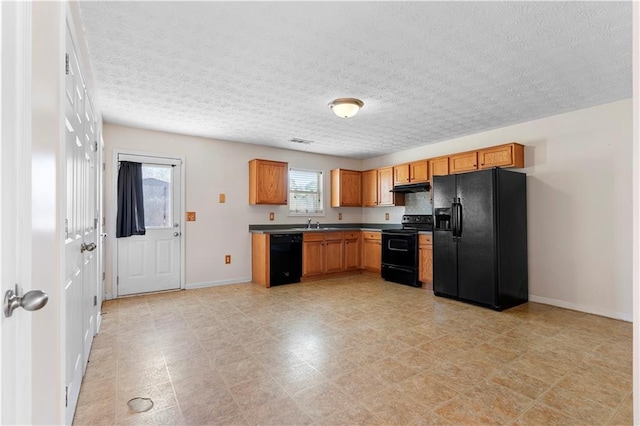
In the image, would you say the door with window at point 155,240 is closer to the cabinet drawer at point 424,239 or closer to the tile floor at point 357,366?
the tile floor at point 357,366

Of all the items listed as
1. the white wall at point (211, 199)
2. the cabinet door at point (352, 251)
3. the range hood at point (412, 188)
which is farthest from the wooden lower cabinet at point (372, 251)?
the white wall at point (211, 199)

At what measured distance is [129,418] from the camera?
1848 mm

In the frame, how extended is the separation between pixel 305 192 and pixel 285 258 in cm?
162

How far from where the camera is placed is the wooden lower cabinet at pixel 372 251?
5996 millimetres

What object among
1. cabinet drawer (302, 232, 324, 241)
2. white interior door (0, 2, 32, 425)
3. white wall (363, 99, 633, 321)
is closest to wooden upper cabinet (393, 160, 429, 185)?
white wall (363, 99, 633, 321)

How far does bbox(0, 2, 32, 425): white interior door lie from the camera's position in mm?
792

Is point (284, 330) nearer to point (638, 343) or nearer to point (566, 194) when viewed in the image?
point (638, 343)

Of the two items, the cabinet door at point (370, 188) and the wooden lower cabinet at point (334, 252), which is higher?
the cabinet door at point (370, 188)

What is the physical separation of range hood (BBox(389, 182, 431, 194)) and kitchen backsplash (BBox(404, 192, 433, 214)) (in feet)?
0.72

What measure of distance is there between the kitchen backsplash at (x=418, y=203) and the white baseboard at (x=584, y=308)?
2034 mm

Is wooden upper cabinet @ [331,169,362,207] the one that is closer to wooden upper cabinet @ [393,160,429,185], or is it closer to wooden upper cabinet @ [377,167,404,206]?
wooden upper cabinet @ [377,167,404,206]

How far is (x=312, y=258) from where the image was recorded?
5629 mm

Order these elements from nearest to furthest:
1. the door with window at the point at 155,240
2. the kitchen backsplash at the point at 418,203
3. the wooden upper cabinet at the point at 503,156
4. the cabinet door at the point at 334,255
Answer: the wooden upper cabinet at the point at 503,156 < the door with window at the point at 155,240 < the kitchen backsplash at the point at 418,203 < the cabinet door at the point at 334,255

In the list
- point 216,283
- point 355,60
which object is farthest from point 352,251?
point 355,60
